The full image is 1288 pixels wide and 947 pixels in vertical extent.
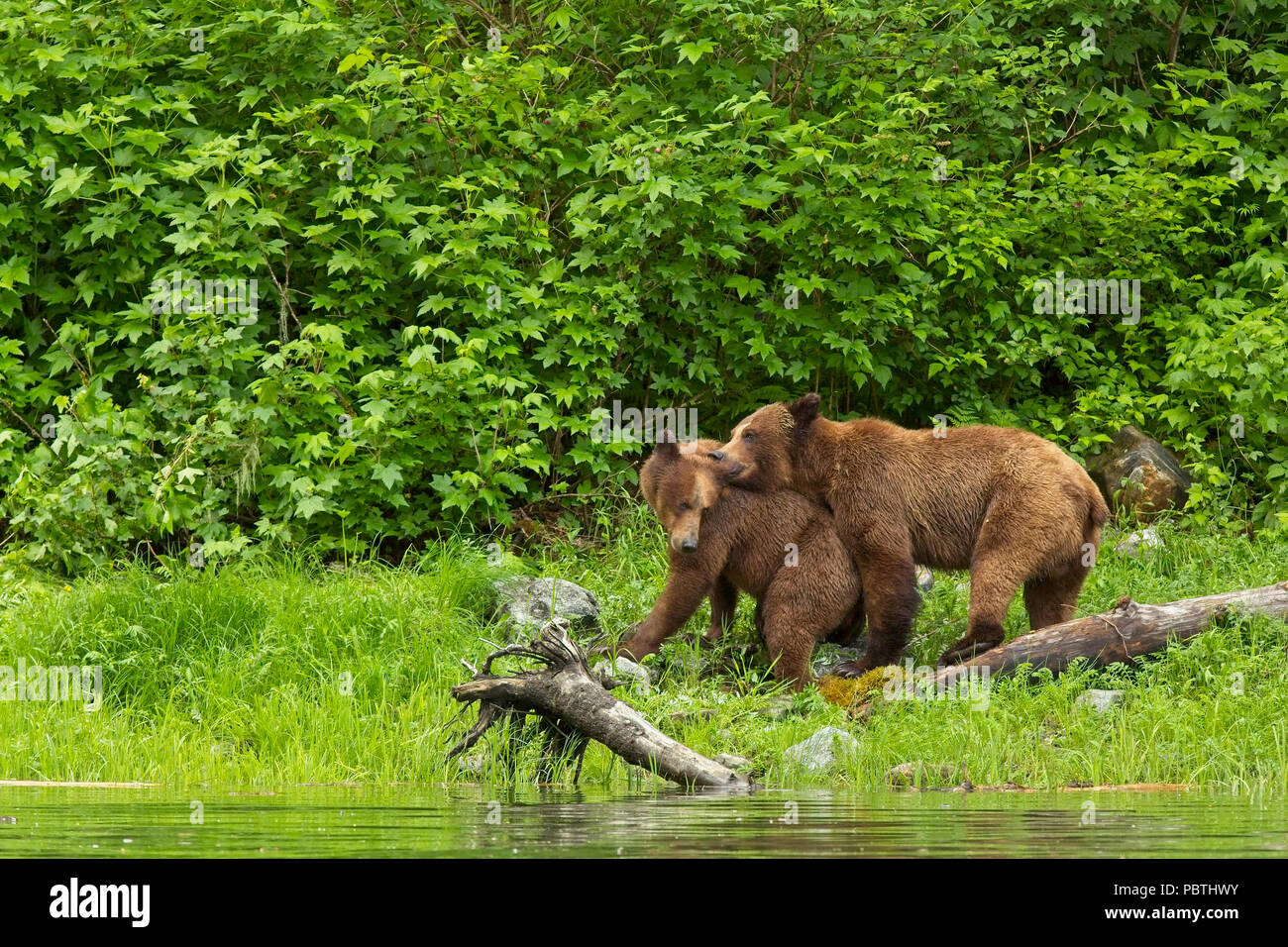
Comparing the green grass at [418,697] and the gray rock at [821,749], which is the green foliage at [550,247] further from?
the gray rock at [821,749]

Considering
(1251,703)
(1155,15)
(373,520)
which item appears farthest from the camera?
(1155,15)

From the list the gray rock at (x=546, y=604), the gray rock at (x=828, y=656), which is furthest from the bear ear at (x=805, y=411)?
the gray rock at (x=546, y=604)

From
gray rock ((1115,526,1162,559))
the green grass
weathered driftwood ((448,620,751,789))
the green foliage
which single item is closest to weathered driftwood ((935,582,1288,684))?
the green grass

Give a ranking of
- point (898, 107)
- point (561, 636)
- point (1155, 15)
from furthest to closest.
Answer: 1. point (1155, 15)
2. point (898, 107)
3. point (561, 636)

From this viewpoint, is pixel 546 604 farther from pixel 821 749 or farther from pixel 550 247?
pixel 550 247

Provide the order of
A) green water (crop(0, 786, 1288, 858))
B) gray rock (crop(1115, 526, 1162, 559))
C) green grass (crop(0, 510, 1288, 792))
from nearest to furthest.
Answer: green water (crop(0, 786, 1288, 858)), green grass (crop(0, 510, 1288, 792)), gray rock (crop(1115, 526, 1162, 559))

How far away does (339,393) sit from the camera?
1135 centimetres

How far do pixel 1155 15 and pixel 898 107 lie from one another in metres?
3.17

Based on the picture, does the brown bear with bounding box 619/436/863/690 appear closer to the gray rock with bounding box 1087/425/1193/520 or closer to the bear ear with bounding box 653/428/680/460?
the bear ear with bounding box 653/428/680/460

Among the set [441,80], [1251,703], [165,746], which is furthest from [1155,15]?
[165,746]

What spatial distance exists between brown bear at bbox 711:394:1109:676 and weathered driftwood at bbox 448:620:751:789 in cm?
234

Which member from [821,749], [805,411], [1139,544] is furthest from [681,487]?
[1139,544]

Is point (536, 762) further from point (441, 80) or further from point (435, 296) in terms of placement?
point (441, 80)

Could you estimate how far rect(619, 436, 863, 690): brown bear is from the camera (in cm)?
935
